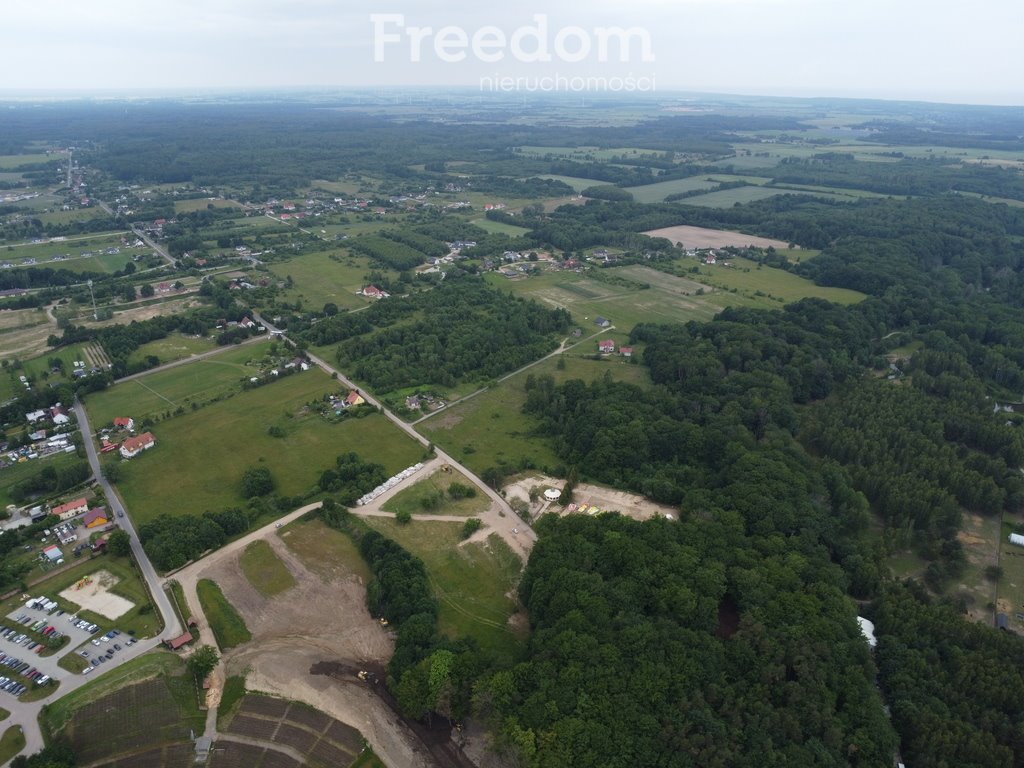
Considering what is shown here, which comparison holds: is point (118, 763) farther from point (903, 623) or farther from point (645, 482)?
point (903, 623)

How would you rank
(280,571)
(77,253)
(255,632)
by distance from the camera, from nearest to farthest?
(255,632)
(280,571)
(77,253)

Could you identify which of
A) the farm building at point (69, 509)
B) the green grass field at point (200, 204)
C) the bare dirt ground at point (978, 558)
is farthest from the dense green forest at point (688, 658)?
the green grass field at point (200, 204)

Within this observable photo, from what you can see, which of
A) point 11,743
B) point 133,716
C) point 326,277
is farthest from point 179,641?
point 326,277

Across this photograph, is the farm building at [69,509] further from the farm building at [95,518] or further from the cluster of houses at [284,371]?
the cluster of houses at [284,371]

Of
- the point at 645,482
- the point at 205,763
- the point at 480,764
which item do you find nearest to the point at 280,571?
the point at 205,763

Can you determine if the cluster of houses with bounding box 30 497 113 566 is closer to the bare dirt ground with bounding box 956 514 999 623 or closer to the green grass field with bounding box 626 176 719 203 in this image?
the bare dirt ground with bounding box 956 514 999 623

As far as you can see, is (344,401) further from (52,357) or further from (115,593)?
(52,357)

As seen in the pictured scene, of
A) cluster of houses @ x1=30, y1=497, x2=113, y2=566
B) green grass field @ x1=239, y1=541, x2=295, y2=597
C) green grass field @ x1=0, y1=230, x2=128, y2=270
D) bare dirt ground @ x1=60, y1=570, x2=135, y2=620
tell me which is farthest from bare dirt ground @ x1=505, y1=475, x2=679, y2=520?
green grass field @ x1=0, y1=230, x2=128, y2=270
